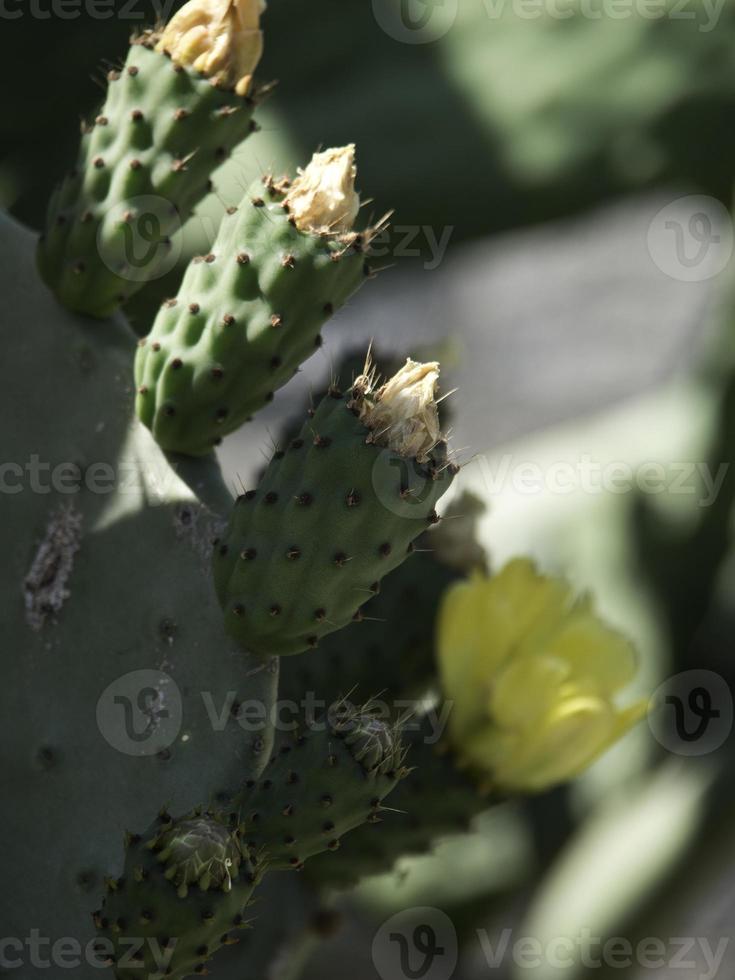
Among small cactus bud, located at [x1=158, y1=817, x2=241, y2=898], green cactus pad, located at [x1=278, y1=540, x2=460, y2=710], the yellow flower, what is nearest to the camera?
small cactus bud, located at [x1=158, y1=817, x2=241, y2=898]

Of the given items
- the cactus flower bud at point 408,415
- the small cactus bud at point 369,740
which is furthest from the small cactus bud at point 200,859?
the cactus flower bud at point 408,415

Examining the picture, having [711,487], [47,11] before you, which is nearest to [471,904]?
[711,487]

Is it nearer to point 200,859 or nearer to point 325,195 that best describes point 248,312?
→ point 325,195

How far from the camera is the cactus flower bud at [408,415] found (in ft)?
3.30

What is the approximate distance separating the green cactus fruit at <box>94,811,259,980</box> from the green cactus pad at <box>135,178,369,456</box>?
39 centimetres

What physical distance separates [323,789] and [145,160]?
632 millimetres

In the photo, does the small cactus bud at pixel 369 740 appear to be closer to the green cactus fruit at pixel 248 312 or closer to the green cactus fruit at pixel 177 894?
the green cactus fruit at pixel 177 894

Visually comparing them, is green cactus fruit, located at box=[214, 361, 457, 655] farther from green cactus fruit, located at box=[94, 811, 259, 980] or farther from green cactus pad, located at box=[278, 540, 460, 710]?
green cactus pad, located at box=[278, 540, 460, 710]

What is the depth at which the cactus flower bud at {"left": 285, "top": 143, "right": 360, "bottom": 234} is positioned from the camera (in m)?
1.08

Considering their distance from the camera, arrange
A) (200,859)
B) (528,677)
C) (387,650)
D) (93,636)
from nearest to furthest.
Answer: (200,859) → (93,636) → (528,677) → (387,650)

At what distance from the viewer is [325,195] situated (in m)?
1.08

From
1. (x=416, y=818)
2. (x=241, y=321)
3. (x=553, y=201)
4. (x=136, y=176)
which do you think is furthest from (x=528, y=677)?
(x=553, y=201)

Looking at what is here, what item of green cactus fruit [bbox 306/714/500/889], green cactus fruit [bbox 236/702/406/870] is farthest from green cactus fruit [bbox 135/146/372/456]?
green cactus fruit [bbox 306/714/500/889]

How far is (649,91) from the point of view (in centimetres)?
189
